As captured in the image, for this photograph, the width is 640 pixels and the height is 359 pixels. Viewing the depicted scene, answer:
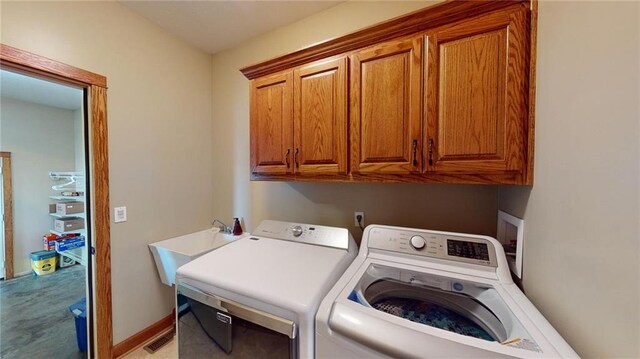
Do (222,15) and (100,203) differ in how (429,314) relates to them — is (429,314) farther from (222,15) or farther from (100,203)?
(222,15)

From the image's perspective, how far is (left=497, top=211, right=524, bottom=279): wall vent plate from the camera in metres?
0.99

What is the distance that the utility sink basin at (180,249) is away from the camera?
172 cm

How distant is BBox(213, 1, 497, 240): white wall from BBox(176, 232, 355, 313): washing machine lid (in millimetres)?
446

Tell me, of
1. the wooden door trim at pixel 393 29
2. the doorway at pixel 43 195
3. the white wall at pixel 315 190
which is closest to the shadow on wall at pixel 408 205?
the white wall at pixel 315 190

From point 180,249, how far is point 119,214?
51 centimetres

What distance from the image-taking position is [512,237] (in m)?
1.19

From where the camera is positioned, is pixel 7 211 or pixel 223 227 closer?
pixel 223 227

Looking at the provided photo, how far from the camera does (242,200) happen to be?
220cm

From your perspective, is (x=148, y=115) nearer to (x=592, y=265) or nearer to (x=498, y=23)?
(x=498, y=23)

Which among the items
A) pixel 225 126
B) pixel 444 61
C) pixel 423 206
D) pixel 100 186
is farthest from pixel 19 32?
pixel 423 206

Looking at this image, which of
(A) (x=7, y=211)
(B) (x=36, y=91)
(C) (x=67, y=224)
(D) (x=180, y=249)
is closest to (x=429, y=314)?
(D) (x=180, y=249)

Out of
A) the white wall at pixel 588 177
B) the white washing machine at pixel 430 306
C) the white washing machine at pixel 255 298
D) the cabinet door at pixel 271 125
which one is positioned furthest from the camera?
the cabinet door at pixel 271 125

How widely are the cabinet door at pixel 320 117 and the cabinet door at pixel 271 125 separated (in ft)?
0.22

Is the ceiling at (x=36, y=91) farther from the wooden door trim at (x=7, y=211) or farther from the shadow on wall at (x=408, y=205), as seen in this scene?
the shadow on wall at (x=408, y=205)
